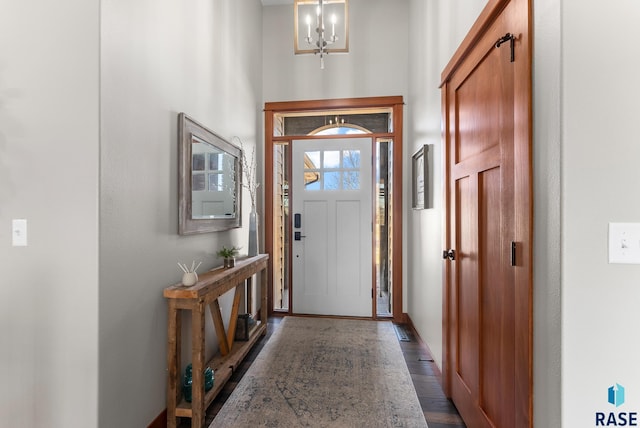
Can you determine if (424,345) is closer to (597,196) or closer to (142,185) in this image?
(597,196)

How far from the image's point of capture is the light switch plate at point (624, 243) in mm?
888

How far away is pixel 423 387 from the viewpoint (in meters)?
2.18

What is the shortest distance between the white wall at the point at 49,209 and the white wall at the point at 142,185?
0.19ft

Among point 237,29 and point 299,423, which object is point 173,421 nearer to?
point 299,423

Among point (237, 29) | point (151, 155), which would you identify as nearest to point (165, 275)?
point (151, 155)

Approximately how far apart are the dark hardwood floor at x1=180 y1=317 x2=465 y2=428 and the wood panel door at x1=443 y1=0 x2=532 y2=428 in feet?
0.30

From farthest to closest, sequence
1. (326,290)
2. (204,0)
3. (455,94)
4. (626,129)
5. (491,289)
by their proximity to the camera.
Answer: (326,290) → (204,0) → (455,94) → (491,289) → (626,129)

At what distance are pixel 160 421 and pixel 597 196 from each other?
86.7 inches

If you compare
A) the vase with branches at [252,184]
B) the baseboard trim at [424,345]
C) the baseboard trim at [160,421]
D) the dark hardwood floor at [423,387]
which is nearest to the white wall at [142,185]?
the baseboard trim at [160,421]

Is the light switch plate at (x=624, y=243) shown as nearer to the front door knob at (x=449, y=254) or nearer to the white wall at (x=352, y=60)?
the front door knob at (x=449, y=254)

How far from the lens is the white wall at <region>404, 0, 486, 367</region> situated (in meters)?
2.08

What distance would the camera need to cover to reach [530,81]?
112 centimetres

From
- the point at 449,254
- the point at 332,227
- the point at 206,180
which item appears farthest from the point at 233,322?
the point at 449,254

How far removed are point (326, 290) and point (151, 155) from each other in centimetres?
252
